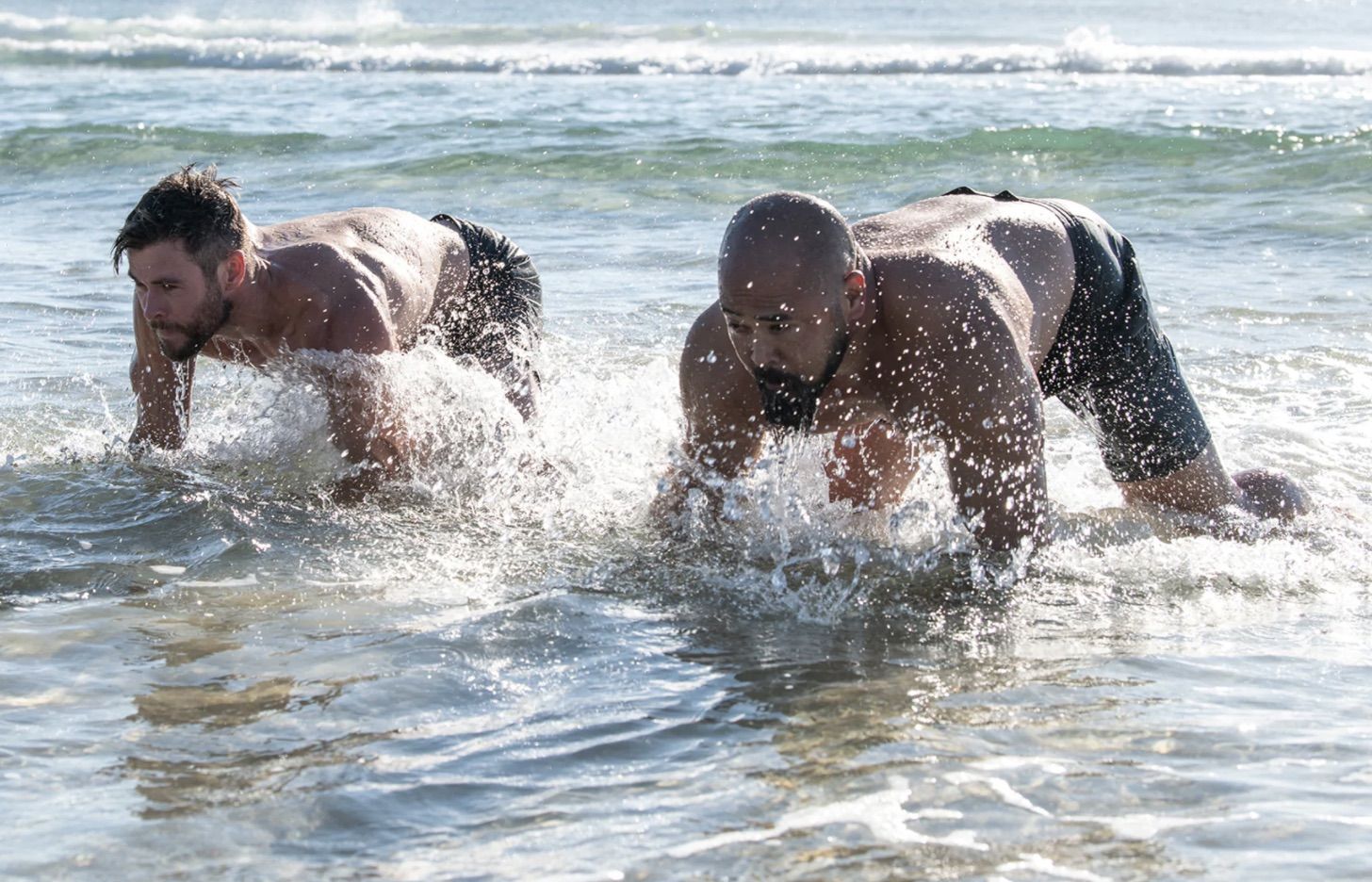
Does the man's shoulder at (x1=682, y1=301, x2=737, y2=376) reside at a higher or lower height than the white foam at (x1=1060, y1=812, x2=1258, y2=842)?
higher

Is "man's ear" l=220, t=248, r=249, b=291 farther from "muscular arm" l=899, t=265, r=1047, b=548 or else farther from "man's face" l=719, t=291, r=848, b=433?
→ "muscular arm" l=899, t=265, r=1047, b=548

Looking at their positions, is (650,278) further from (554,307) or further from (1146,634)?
(1146,634)

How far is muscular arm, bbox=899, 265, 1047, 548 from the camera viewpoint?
145 inches

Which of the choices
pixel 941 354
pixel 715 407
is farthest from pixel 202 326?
pixel 941 354

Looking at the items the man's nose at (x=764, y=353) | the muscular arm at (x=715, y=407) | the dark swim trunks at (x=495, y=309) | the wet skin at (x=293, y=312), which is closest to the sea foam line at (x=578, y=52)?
the dark swim trunks at (x=495, y=309)

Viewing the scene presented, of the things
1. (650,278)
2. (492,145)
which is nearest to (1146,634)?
(650,278)

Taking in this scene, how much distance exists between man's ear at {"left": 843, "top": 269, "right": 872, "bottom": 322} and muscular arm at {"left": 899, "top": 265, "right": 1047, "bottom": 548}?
0.35ft

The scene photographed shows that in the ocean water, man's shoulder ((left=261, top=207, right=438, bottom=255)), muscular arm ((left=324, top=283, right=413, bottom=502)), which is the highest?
man's shoulder ((left=261, top=207, right=438, bottom=255))

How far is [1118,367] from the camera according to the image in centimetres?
463

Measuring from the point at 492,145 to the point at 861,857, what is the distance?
11531 mm

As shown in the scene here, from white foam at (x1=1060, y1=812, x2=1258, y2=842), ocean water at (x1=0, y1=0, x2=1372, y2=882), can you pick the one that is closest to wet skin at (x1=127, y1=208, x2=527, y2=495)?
ocean water at (x1=0, y1=0, x2=1372, y2=882)

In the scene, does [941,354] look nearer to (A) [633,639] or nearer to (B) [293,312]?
(A) [633,639]

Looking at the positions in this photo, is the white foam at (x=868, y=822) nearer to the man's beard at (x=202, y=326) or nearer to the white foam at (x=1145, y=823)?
the white foam at (x=1145, y=823)

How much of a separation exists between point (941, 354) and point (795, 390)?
35 centimetres
